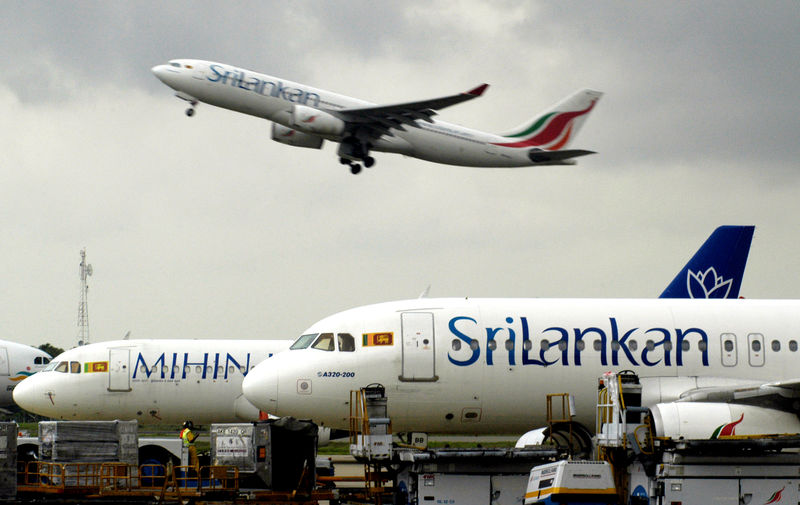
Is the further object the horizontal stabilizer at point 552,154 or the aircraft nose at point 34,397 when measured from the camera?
the horizontal stabilizer at point 552,154

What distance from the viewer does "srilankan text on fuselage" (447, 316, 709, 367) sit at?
2277 cm

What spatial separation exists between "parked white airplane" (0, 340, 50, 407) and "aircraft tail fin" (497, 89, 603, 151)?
20.8 m

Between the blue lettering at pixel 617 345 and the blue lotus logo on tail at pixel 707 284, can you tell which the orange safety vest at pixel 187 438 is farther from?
the blue lotus logo on tail at pixel 707 284

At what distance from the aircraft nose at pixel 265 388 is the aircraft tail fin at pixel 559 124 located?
2697cm

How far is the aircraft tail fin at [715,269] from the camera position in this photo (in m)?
33.5

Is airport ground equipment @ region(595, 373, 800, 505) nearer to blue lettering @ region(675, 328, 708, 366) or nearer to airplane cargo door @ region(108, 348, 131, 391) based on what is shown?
blue lettering @ region(675, 328, 708, 366)

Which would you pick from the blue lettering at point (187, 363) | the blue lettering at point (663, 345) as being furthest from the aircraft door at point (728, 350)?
the blue lettering at point (187, 363)

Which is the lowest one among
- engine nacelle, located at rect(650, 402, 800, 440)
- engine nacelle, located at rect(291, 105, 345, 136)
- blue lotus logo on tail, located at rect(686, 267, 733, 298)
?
engine nacelle, located at rect(650, 402, 800, 440)

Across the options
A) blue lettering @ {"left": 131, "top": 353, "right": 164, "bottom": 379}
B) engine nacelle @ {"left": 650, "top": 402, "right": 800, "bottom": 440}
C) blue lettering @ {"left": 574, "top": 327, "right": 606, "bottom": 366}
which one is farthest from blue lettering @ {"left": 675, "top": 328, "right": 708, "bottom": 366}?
blue lettering @ {"left": 131, "top": 353, "right": 164, "bottom": 379}

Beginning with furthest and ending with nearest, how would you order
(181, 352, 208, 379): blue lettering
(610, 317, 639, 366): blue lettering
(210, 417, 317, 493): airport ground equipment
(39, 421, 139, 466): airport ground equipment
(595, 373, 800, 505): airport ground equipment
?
(181, 352, 208, 379): blue lettering < (610, 317, 639, 366): blue lettering < (39, 421, 139, 466): airport ground equipment < (210, 417, 317, 493): airport ground equipment < (595, 373, 800, 505): airport ground equipment

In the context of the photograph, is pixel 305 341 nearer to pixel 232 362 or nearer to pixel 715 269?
pixel 232 362

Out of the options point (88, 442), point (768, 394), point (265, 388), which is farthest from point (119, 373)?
point (768, 394)

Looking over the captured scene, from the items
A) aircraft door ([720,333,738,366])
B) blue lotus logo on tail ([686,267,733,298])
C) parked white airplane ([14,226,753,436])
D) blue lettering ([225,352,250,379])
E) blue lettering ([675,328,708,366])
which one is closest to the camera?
blue lettering ([675,328,708,366])

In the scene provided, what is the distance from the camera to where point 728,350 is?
2362 centimetres
